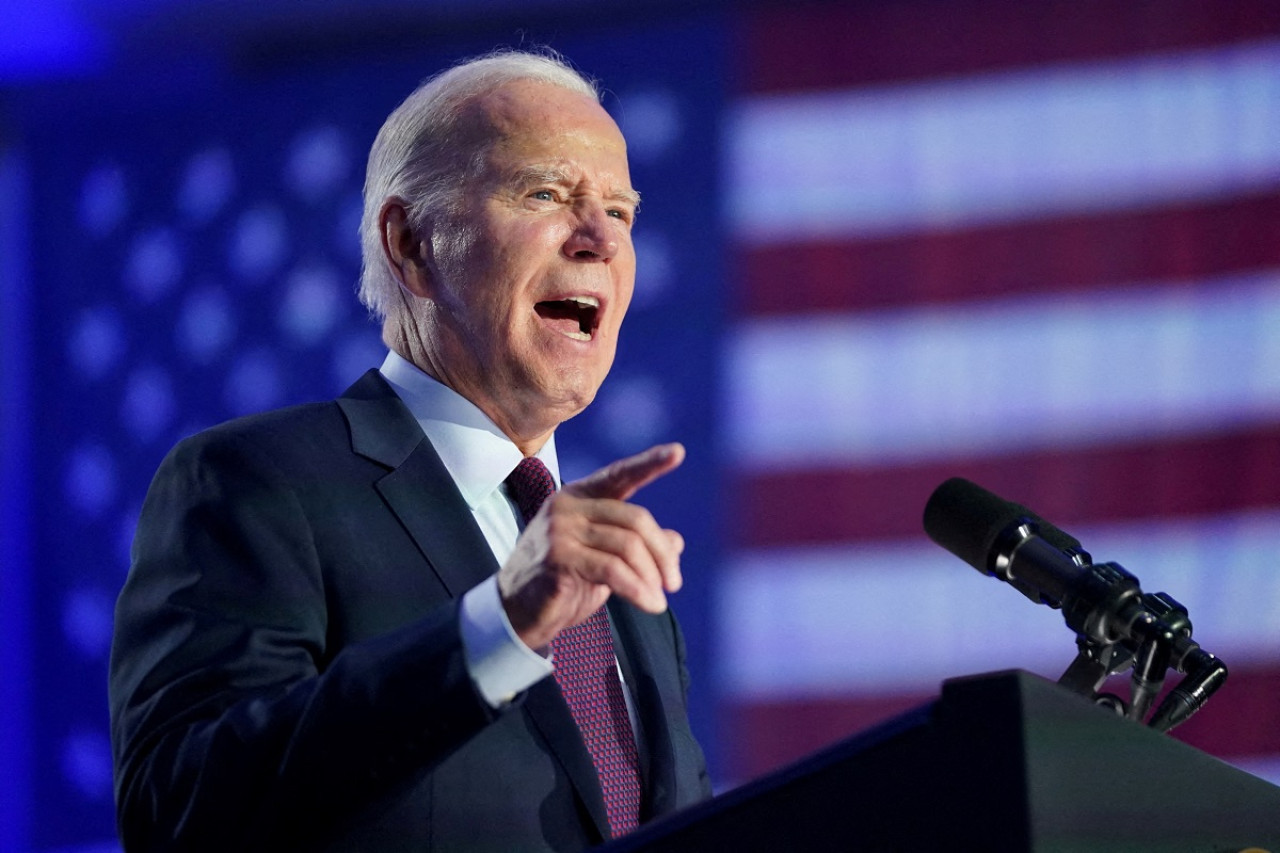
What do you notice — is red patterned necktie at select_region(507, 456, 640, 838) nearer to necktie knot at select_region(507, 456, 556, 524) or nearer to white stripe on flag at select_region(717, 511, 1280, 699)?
necktie knot at select_region(507, 456, 556, 524)

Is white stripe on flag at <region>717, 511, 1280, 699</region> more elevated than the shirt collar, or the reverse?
the shirt collar

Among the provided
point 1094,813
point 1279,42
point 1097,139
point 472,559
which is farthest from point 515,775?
point 1279,42

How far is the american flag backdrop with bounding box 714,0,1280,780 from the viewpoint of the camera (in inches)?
148

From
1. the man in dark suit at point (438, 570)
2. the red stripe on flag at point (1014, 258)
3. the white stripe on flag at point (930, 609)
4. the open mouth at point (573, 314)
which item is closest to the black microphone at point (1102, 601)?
the man in dark suit at point (438, 570)

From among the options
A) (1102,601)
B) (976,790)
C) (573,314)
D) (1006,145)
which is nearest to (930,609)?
(1006,145)

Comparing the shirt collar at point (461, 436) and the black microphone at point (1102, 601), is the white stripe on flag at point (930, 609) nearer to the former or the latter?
the shirt collar at point (461, 436)

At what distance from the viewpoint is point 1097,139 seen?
3.93m

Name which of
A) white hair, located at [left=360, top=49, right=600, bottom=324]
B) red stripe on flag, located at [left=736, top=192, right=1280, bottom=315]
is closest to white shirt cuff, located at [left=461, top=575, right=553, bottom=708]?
white hair, located at [left=360, top=49, right=600, bottom=324]

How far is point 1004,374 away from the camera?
12.8 feet

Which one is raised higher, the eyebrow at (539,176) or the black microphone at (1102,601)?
the eyebrow at (539,176)

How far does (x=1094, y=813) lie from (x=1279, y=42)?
3.59 m

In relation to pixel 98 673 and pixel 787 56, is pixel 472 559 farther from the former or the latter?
pixel 98 673

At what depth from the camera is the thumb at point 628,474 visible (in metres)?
0.93

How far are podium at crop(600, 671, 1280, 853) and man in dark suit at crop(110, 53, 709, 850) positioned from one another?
154 mm
